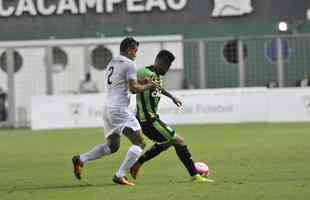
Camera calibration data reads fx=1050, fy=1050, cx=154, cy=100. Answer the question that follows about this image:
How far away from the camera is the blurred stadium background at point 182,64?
22.1 m

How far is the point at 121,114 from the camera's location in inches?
580

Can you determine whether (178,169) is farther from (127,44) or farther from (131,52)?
(127,44)

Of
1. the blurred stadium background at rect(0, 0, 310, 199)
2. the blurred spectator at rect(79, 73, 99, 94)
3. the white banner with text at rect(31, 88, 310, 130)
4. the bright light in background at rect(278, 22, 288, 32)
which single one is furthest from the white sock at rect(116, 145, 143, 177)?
the bright light in background at rect(278, 22, 288, 32)

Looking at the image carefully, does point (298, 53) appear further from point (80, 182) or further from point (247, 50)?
point (80, 182)

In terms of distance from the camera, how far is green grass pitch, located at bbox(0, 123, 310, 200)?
13.5 m

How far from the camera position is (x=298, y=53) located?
35.2 meters

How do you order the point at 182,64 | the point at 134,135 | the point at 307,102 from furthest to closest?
the point at 182,64, the point at 307,102, the point at 134,135

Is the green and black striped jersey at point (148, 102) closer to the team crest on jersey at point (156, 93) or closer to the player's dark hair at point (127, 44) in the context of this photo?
the team crest on jersey at point (156, 93)

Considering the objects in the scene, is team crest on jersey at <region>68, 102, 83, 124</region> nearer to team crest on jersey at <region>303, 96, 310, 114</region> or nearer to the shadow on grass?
team crest on jersey at <region>303, 96, 310, 114</region>

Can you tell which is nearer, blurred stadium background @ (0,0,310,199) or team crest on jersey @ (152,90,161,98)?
team crest on jersey @ (152,90,161,98)

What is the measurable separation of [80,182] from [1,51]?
22073 millimetres

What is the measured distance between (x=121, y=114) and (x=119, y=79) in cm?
49

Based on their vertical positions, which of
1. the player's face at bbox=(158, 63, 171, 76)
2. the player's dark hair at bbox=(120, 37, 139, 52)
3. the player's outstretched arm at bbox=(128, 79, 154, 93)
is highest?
the player's dark hair at bbox=(120, 37, 139, 52)

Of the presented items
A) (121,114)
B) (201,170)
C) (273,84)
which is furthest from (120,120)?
(273,84)
